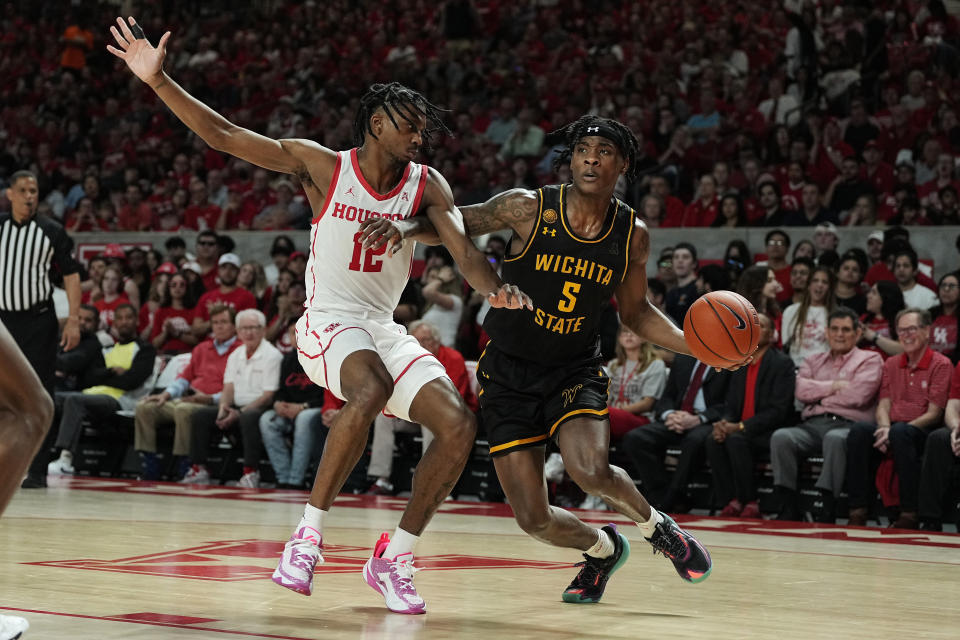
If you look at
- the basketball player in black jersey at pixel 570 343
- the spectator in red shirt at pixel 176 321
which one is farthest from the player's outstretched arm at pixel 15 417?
the spectator in red shirt at pixel 176 321

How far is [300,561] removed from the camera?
3.95m

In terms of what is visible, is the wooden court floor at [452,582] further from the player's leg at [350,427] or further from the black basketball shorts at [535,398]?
the black basketball shorts at [535,398]

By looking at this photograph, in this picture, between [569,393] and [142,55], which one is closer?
[142,55]

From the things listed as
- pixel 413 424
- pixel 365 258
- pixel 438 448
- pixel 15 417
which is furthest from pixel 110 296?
pixel 15 417

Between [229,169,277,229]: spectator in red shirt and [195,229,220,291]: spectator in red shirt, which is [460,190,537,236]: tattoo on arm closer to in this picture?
[195,229,220,291]: spectator in red shirt

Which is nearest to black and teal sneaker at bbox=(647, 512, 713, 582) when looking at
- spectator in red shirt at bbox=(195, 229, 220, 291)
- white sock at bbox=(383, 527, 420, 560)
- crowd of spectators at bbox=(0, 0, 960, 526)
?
white sock at bbox=(383, 527, 420, 560)

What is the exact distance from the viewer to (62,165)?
16.9 m

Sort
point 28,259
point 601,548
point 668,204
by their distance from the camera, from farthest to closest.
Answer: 1. point 668,204
2. point 28,259
3. point 601,548

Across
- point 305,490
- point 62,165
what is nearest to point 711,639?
point 305,490

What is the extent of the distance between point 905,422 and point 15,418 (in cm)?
615

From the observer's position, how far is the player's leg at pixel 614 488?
14.3ft

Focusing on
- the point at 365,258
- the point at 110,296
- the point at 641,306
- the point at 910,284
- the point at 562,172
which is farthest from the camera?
the point at 562,172

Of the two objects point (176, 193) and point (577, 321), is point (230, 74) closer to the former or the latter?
point (176, 193)

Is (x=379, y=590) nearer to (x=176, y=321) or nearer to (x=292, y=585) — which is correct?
(x=292, y=585)
